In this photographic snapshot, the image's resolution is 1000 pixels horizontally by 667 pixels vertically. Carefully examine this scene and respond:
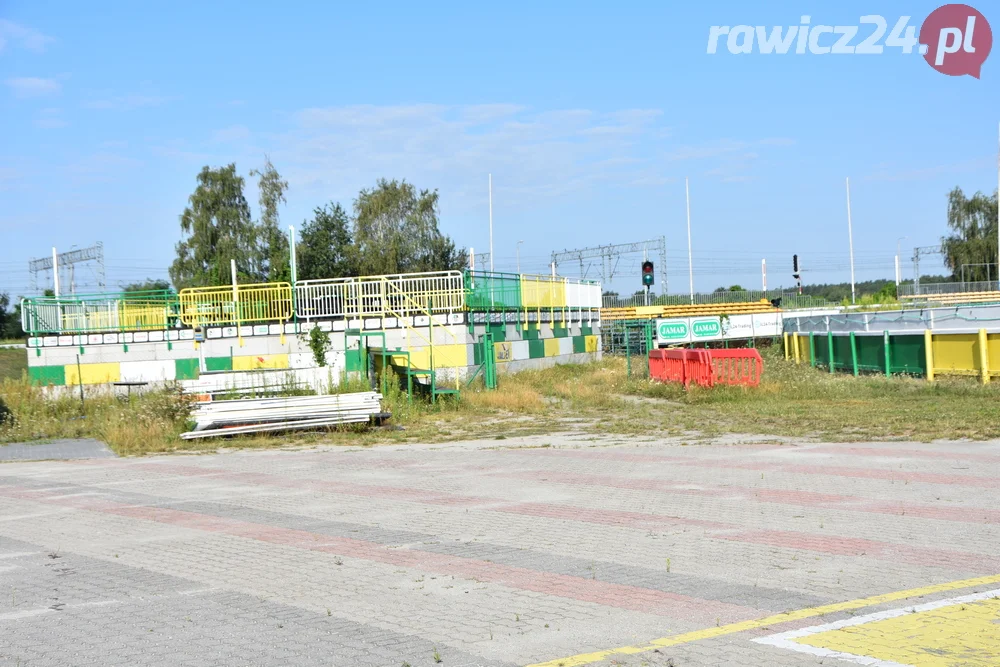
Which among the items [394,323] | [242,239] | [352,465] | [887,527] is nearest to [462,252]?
[242,239]

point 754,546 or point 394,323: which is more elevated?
point 394,323

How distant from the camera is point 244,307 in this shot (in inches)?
1167

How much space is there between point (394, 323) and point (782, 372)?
37.3 feet

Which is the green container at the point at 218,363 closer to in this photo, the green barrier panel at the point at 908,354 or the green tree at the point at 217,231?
the green barrier panel at the point at 908,354

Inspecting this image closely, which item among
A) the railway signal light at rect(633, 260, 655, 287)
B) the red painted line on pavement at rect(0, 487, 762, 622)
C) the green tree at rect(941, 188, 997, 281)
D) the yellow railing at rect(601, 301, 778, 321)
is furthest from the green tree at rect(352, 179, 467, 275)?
the red painted line on pavement at rect(0, 487, 762, 622)

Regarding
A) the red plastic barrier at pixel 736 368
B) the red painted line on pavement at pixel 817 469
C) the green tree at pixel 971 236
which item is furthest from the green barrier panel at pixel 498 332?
the green tree at pixel 971 236

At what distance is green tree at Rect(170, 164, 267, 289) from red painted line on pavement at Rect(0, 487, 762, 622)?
52.2m

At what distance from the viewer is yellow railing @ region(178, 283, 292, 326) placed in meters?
29.4

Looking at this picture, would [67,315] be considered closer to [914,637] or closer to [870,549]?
[870,549]

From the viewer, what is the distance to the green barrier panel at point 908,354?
26984 millimetres

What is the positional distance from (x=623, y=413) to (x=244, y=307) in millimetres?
13569

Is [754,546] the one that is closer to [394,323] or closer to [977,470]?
[977,470]

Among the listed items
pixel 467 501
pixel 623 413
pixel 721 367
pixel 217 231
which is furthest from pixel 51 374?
pixel 217 231

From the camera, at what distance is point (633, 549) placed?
325 inches
